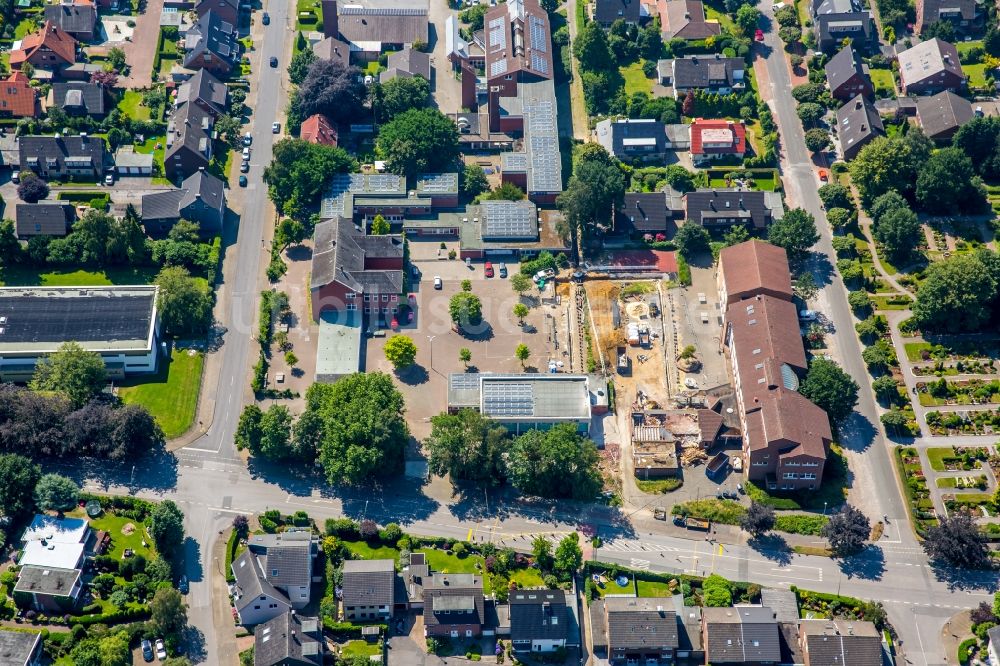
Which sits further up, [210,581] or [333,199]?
[333,199]

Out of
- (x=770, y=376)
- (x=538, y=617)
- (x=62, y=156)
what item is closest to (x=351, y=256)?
(x=62, y=156)

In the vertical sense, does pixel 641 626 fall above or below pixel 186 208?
below

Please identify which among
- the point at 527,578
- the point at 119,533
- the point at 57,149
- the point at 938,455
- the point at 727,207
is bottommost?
the point at 527,578

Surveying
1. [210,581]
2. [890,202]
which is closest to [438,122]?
[890,202]

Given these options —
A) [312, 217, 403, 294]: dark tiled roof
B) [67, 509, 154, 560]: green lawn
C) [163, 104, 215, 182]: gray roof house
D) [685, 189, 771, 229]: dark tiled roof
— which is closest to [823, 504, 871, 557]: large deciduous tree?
[685, 189, 771, 229]: dark tiled roof

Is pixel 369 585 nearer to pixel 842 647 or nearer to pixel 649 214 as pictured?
pixel 842 647

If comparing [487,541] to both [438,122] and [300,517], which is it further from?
[438,122]

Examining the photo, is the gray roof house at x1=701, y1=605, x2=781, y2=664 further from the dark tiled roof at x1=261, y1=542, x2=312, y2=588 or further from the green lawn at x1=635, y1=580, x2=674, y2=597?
the dark tiled roof at x1=261, y1=542, x2=312, y2=588
